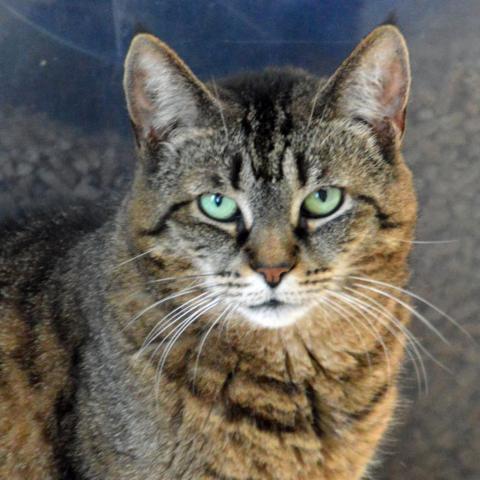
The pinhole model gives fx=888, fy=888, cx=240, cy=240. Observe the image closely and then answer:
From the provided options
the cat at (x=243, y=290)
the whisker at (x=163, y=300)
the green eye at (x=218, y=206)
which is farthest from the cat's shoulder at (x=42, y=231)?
the green eye at (x=218, y=206)

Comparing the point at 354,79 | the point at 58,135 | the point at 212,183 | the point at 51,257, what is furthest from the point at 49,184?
the point at 354,79

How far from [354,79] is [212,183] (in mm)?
323

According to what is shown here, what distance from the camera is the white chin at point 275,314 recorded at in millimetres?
1562

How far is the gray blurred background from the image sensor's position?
81.2 inches

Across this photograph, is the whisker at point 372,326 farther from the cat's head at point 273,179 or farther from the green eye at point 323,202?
the green eye at point 323,202

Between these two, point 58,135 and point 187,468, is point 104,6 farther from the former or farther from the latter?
point 187,468

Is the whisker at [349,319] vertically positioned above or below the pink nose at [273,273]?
below

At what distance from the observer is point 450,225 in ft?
7.04

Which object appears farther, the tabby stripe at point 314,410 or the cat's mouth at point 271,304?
the tabby stripe at point 314,410

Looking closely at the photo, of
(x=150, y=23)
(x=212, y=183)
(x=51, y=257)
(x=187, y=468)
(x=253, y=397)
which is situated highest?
(x=150, y=23)

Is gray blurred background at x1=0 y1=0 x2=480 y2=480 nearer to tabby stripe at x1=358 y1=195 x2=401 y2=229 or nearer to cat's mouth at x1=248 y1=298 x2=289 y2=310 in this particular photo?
tabby stripe at x1=358 y1=195 x2=401 y2=229

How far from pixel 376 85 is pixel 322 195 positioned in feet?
0.77

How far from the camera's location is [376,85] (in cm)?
164

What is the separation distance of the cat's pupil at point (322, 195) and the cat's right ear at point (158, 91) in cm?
27
